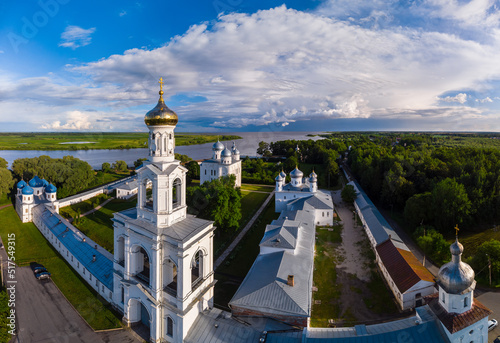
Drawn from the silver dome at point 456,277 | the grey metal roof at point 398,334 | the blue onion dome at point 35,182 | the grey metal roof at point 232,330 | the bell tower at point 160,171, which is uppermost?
the bell tower at point 160,171

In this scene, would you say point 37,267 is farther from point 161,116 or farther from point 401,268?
point 401,268

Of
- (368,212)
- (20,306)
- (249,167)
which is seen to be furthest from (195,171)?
(20,306)

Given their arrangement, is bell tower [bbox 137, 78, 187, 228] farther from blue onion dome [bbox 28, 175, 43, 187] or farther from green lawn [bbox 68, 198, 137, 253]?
blue onion dome [bbox 28, 175, 43, 187]

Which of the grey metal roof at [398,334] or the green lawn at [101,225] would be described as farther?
the green lawn at [101,225]

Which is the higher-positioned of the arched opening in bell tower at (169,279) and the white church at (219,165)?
the white church at (219,165)

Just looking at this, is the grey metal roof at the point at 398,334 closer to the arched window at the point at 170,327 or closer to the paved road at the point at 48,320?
the arched window at the point at 170,327

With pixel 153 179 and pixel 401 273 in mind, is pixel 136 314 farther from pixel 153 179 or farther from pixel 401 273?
pixel 401 273

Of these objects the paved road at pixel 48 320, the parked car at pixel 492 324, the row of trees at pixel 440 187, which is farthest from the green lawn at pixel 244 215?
the parked car at pixel 492 324
